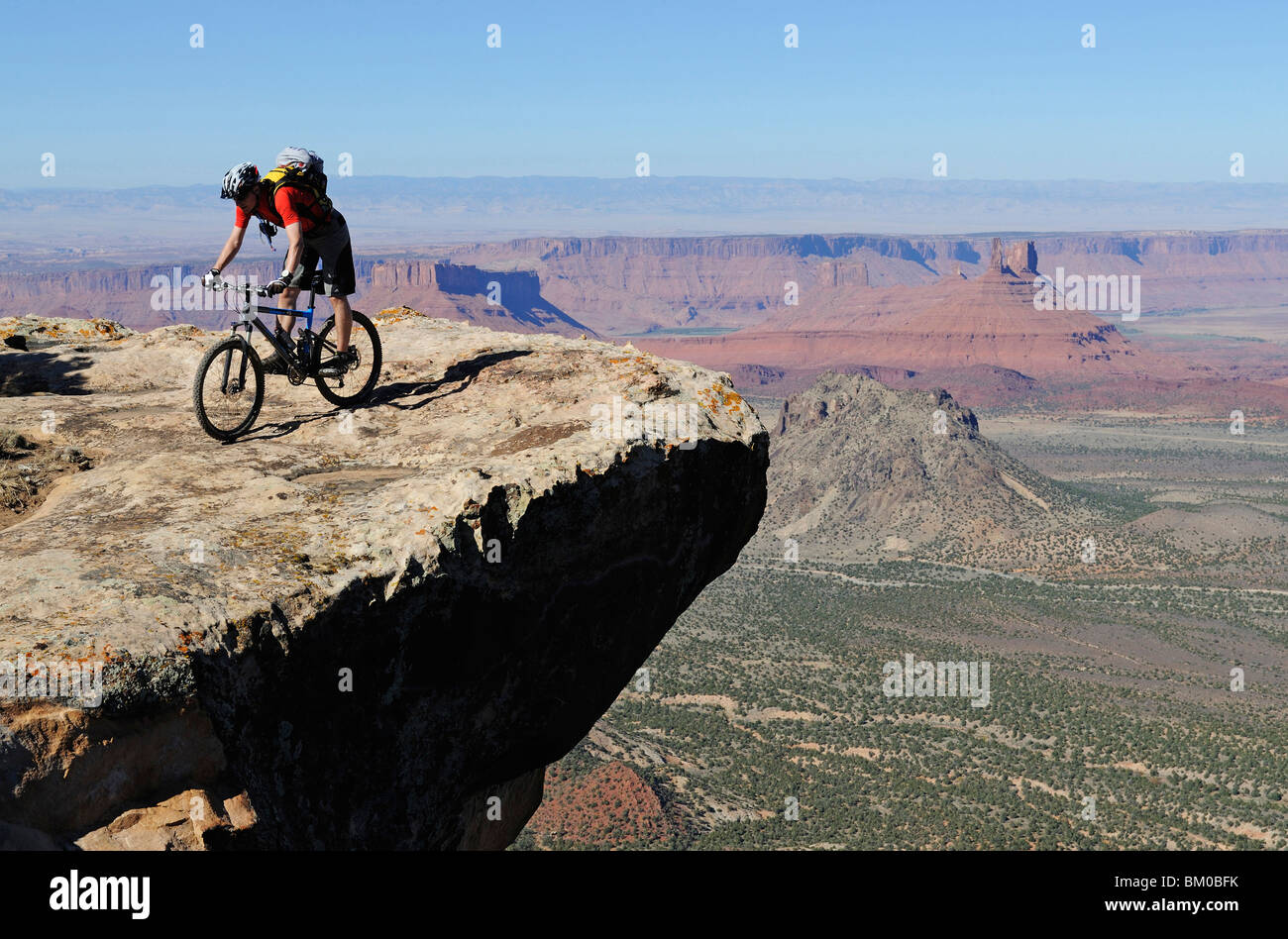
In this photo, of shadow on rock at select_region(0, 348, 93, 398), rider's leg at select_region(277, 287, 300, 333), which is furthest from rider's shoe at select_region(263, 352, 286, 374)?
shadow on rock at select_region(0, 348, 93, 398)

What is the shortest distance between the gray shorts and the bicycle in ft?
0.40

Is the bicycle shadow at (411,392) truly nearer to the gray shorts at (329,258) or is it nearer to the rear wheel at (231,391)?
the rear wheel at (231,391)

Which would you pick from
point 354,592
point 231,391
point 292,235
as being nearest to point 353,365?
point 231,391

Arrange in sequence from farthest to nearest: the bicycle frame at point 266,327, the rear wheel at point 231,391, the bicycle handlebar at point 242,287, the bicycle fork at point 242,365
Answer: the bicycle fork at point 242,365 → the bicycle frame at point 266,327 → the bicycle handlebar at point 242,287 → the rear wheel at point 231,391

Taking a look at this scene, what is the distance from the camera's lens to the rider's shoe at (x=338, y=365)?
35.5 feet

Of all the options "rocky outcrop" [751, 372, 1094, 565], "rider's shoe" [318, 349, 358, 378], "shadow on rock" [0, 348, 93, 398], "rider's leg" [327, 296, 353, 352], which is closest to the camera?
"rider's leg" [327, 296, 353, 352]

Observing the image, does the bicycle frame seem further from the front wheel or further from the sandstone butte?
the sandstone butte

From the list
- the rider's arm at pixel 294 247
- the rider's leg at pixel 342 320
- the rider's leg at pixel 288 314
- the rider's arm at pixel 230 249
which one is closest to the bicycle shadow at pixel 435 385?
the rider's leg at pixel 342 320

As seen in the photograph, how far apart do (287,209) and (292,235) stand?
0.78 feet

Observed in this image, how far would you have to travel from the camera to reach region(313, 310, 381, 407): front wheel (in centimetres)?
1076

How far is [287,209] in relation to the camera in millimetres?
9773

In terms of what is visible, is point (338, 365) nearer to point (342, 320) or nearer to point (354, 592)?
point (342, 320)

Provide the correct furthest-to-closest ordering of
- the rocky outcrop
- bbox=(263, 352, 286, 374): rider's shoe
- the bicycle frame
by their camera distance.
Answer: the rocky outcrop < bbox=(263, 352, 286, 374): rider's shoe < the bicycle frame
